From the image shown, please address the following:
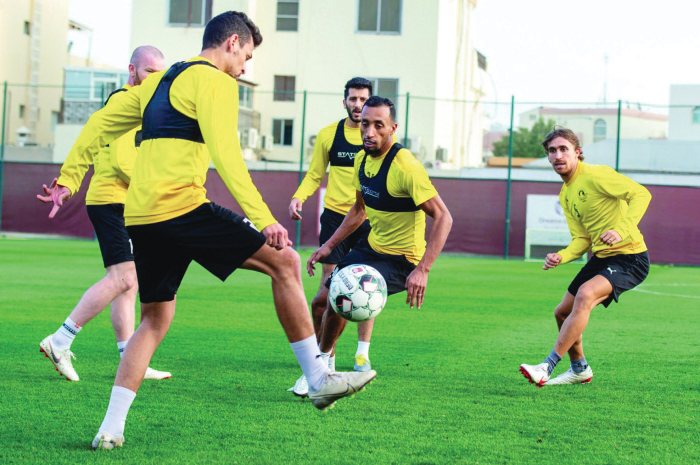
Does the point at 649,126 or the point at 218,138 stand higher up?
the point at 649,126

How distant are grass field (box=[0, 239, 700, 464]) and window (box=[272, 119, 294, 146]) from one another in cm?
2047

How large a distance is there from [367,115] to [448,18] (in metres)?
27.8

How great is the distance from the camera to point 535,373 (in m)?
5.87

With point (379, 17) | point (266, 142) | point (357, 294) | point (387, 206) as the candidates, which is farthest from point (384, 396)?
point (379, 17)

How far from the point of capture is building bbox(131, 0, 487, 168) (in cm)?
3042

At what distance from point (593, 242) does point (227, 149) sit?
3.56 m

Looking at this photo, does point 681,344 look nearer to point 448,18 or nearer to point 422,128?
point 422,128

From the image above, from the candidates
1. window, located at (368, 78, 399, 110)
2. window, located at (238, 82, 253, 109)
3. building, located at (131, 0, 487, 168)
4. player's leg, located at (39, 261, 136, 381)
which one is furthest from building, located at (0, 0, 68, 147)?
player's leg, located at (39, 261, 136, 381)

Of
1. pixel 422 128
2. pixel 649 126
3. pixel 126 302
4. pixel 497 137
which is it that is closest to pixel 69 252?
pixel 422 128

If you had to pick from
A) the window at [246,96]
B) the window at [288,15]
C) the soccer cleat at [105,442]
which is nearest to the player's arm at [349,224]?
the soccer cleat at [105,442]

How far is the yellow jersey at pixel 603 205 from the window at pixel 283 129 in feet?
81.1

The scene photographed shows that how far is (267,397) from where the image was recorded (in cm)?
551

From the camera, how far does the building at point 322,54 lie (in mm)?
30422

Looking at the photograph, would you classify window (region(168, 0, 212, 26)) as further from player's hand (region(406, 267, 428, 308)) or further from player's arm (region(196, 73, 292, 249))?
player's arm (region(196, 73, 292, 249))
